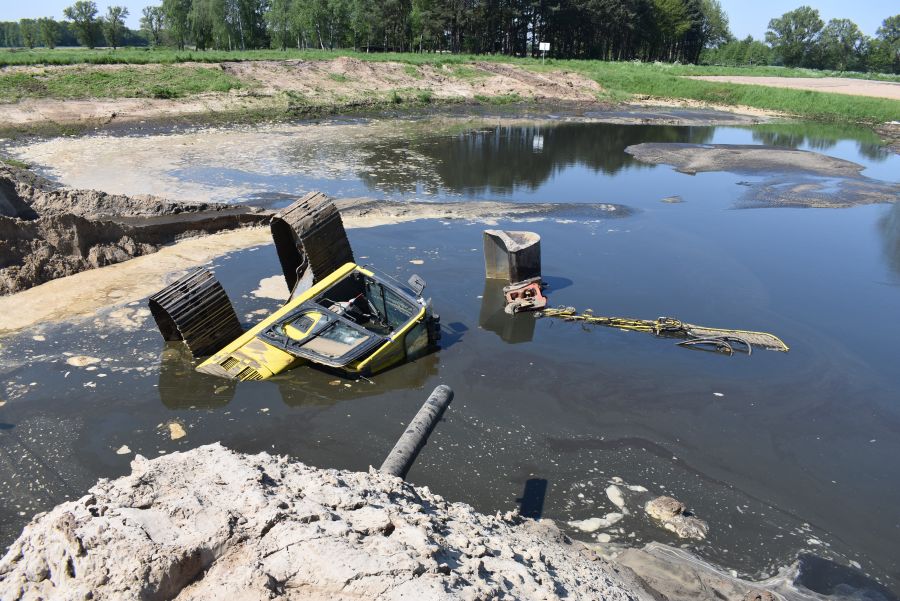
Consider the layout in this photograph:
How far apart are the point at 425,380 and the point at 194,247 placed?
7.97 metres

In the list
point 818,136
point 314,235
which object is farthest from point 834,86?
point 314,235

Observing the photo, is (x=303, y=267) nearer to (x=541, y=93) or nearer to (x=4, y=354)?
(x=4, y=354)

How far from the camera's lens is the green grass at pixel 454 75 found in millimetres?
35406

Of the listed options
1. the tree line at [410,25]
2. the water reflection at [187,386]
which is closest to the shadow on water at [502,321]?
the water reflection at [187,386]

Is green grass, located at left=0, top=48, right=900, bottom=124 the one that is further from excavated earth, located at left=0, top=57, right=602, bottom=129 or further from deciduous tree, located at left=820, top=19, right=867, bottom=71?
deciduous tree, located at left=820, top=19, right=867, bottom=71

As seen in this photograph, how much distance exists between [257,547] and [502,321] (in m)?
8.34

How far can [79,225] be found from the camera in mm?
13430

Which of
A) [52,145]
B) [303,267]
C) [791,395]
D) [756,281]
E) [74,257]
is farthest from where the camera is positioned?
[52,145]

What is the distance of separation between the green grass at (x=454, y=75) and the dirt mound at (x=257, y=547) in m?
36.2

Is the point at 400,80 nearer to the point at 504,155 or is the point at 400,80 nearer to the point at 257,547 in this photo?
the point at 504,155

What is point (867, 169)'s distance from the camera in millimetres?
27609

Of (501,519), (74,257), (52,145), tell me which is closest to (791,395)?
(501,519)

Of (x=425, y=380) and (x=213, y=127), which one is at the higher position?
(x=213, y=127)

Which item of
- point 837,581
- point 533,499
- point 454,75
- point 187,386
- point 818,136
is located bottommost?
point 837,581
